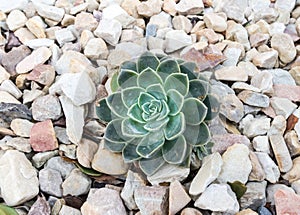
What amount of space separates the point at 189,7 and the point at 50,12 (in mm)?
542

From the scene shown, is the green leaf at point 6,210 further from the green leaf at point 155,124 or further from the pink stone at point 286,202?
the pink stone at point 286,202

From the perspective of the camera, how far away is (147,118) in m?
1.29

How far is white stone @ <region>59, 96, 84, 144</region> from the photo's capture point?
1.43 m

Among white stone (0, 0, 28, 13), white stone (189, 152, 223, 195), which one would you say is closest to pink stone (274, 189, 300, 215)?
white stone (189, 152, 223, 195)

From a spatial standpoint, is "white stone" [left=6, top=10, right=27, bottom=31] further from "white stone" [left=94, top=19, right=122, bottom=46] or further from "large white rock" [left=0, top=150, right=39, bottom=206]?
"large white rock" [left=0, top=150, right=39, bottom=206]

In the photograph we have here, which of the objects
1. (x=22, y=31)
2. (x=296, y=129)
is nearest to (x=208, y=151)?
(x=296, y=129)

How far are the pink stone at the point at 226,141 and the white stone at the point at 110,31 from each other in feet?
1.84

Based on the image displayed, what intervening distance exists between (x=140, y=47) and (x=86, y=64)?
0.64 feet

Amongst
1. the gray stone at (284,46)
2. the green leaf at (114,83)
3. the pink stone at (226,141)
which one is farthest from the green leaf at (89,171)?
the gray stone at (284,46)

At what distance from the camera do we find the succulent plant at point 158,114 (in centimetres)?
129

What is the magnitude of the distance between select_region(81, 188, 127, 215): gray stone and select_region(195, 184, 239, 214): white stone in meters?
0.22

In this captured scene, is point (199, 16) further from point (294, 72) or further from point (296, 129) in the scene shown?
point (296, 129)

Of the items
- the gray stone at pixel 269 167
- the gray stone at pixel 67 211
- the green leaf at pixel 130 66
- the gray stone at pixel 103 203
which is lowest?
the gray stone at pixel 67 211

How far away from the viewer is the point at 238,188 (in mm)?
1341
